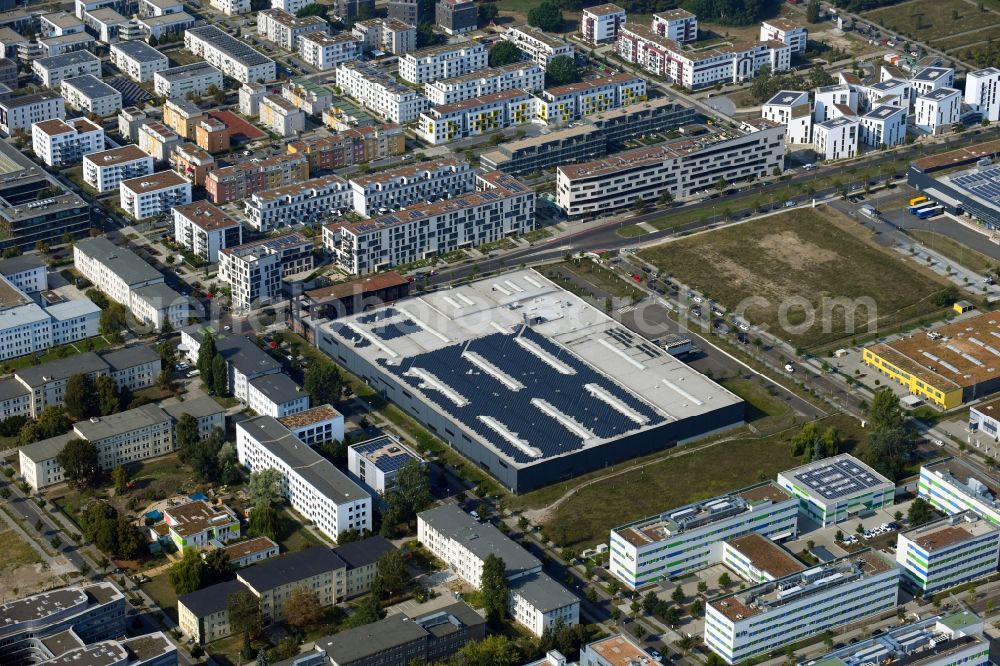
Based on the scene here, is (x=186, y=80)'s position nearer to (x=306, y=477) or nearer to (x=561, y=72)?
(x=561, y=72)

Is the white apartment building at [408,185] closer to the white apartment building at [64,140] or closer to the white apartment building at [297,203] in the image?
the white apartment building at [297,203]

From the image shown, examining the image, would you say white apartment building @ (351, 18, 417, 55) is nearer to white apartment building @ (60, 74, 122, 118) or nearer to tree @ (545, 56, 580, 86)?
tree @ (545, 56, 580, 86)

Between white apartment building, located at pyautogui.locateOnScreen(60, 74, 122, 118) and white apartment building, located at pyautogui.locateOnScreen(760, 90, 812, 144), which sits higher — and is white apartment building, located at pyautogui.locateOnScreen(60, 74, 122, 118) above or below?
above

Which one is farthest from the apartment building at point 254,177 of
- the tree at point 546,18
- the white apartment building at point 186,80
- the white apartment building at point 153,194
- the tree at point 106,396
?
the tree at point 546,18

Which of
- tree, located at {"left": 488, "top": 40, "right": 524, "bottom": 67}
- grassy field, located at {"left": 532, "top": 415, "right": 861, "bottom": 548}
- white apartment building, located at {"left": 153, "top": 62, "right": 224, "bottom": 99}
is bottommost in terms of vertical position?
grassy field, located at {"left": 532, "top": 415, "right": 861, "bottom": 548}

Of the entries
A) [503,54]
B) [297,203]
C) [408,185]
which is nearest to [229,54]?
[503,54]

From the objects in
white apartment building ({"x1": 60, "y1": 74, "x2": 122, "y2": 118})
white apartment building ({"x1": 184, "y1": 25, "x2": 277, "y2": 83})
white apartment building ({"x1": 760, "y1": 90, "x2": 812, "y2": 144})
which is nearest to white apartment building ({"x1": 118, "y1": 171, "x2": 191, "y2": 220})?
white apartment building ({"x1": 60, "y1": 74, "x2": 122, "y2": 118})

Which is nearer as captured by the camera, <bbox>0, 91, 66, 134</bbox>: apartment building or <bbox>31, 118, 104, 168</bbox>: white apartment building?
<bbox>31, 118, 104, 168</bbox>: white apartment building
